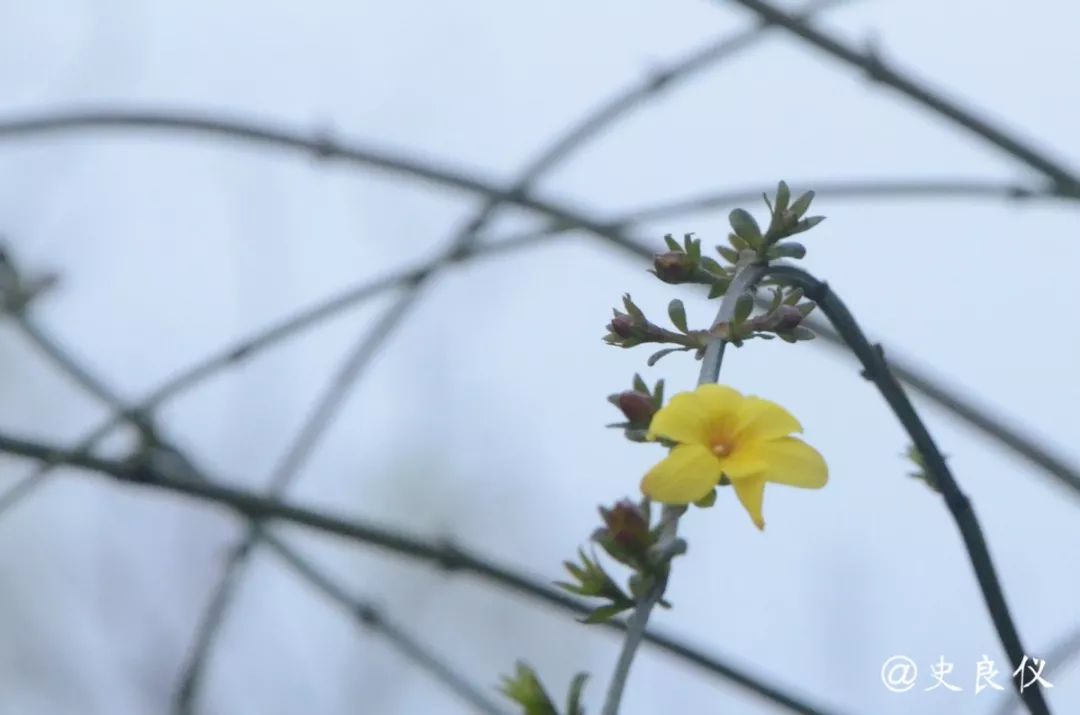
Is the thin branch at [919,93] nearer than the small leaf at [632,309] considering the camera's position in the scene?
No

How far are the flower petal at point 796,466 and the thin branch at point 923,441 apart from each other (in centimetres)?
6

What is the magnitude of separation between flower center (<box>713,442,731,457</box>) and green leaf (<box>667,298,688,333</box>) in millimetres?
77

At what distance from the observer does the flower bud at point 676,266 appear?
60 centimetres

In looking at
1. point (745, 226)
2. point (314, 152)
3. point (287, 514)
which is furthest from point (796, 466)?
point (314, 152)

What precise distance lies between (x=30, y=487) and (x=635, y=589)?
0.99 m

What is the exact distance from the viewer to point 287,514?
1.18 meters

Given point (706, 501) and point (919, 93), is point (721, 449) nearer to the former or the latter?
point (706, 501)

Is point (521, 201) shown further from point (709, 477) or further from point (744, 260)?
point (709, 477)

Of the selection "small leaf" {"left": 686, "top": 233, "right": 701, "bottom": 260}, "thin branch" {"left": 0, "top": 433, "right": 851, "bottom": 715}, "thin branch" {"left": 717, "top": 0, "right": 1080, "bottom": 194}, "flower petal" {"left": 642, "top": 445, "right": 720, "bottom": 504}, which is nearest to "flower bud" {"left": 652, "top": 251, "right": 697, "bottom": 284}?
"small leaf" {"left": 686, "top": 233, "right": 701, "bottom": 260}

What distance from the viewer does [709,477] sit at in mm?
503

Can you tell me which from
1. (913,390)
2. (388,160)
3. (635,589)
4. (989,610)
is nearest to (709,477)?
(635,589)

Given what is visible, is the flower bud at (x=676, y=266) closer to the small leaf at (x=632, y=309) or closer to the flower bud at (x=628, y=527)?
the small leaf at (x=632, y=309)

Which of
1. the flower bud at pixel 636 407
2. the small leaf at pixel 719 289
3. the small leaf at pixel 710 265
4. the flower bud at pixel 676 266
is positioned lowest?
the flower bud at pixel 636 407

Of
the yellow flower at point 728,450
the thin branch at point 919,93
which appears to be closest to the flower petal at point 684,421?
the yellow flower at point 728,450
